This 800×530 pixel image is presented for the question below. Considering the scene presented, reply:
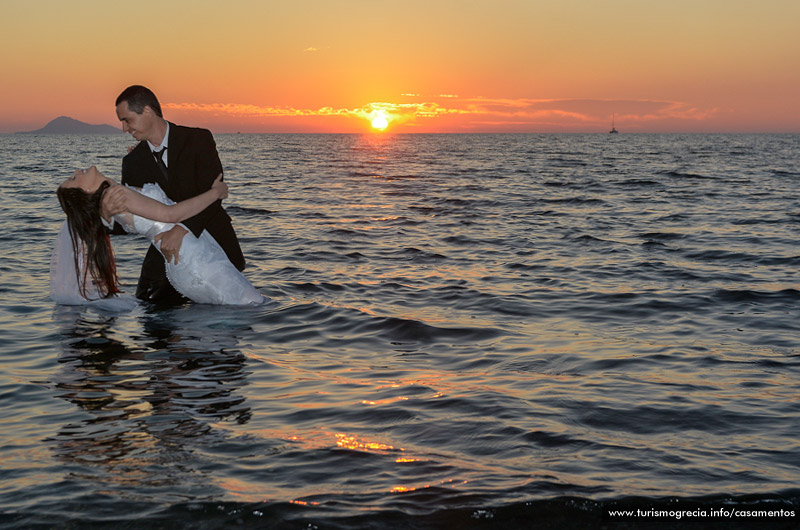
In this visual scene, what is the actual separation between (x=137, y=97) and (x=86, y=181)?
37.9 inches

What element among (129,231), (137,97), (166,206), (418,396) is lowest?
(418,396)

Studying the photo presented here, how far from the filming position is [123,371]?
6.04 m

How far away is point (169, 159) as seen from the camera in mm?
7391

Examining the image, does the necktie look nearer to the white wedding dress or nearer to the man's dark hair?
the white wedding dress

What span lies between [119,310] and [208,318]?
1.11 metres

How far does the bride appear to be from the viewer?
6609 mm

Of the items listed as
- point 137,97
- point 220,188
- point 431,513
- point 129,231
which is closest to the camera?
point 431,513

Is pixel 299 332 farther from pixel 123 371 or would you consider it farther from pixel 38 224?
pixel 38 224

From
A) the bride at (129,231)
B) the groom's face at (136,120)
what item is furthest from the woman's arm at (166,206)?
the groom's face at (136,120)

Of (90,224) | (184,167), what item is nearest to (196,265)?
(184,167)

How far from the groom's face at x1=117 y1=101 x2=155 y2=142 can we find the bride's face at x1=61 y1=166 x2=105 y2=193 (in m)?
0.56

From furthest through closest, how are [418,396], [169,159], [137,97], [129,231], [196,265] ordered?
[196,265], [129,231], [169,159], [137,97], [418,396]

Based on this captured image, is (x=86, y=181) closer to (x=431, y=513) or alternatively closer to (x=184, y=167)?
(x=184, y=167)

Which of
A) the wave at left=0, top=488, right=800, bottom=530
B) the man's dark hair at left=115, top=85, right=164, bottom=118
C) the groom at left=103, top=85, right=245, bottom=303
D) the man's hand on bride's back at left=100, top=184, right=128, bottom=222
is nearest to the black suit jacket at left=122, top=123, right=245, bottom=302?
the groom at left=103, top=85, right=245, bottom=303
